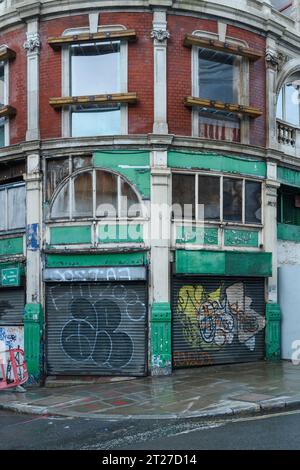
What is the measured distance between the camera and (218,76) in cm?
1670

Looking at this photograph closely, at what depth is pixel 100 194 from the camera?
1553 centimetres

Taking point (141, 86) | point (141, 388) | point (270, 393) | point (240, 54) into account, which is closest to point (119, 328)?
point (141, 388)

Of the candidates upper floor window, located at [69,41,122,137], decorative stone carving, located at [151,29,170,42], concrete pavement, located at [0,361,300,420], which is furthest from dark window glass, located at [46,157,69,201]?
concrete pavement, located at [0,361,300,420]

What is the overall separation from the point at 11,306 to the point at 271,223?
26.0 feet

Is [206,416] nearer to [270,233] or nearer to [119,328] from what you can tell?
[119,328]

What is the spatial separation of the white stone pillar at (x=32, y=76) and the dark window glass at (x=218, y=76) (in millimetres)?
4600

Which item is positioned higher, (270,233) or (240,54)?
(240,54)

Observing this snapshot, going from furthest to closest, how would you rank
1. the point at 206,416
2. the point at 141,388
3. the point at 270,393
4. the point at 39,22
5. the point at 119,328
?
the point at 39,22 < the point at 119,328 < the point at 141,388 < the point at 270,393 < the point at 206,416

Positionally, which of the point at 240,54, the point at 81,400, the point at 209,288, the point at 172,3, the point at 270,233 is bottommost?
the point at 81,400

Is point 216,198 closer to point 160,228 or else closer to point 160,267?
point 160,228

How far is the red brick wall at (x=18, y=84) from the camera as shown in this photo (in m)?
16.5

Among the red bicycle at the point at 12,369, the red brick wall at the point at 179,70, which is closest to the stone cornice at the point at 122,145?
the red brick wall at the point at 179,70

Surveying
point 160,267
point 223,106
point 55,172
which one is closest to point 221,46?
point 223,106

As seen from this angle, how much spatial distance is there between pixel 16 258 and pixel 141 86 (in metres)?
5.94
